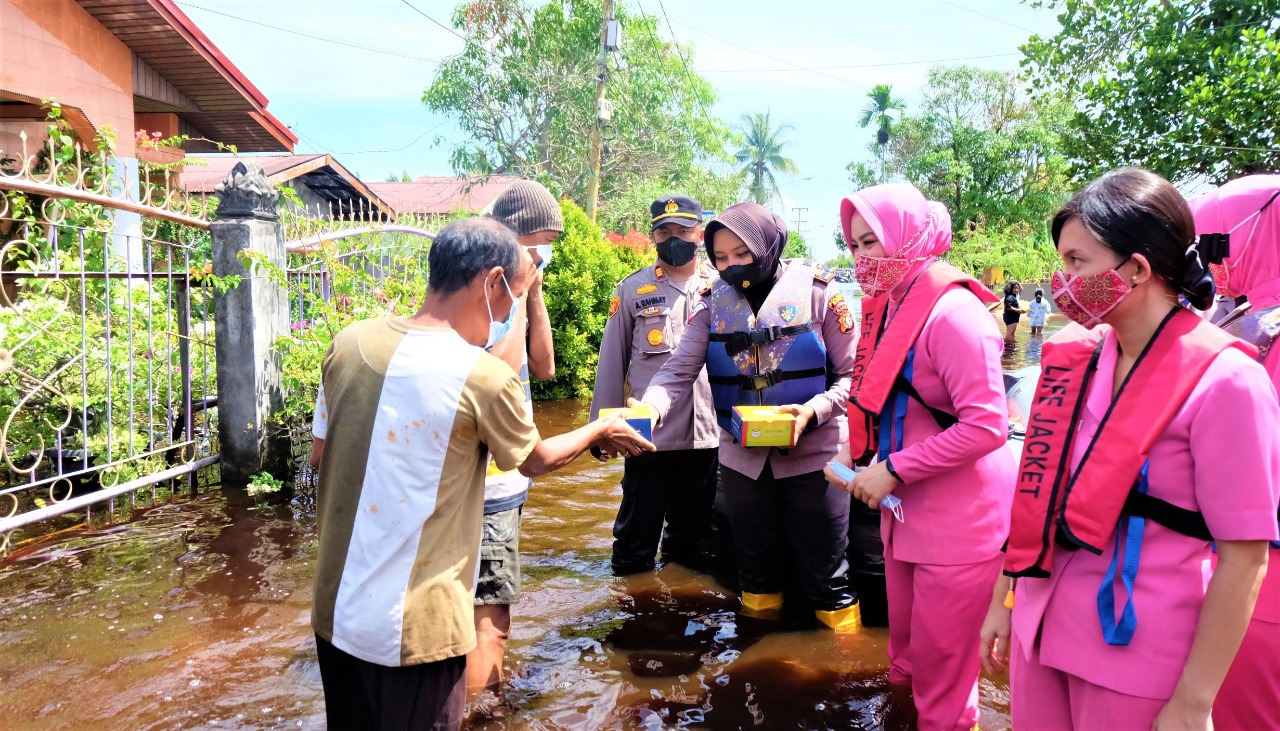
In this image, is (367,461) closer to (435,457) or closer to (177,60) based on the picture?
(435,457)

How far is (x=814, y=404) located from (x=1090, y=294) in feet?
5.74

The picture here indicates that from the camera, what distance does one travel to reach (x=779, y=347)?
3664mm

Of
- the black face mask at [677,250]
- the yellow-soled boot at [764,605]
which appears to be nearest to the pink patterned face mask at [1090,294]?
the yellow-soled boot at [764,605]

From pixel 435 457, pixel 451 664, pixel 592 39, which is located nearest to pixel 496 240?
pixel 435 457

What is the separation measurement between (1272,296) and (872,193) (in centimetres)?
118

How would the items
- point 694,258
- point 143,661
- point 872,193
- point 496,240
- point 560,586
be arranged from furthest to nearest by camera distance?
1. point 694,258
2. point 560,586
3. point 143,661
4. point 872,193
5. point 496,240

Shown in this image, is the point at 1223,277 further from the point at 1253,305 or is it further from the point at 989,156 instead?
the point at 989,156

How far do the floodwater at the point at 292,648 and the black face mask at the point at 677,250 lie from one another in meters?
1.86

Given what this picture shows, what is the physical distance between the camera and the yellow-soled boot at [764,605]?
13.0 ft

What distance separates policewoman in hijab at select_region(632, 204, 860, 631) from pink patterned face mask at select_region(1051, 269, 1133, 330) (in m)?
1.65

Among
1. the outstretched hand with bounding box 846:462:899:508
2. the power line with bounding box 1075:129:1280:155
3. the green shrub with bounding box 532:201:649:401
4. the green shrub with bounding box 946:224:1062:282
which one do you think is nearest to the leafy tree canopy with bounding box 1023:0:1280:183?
the power line with bounding box 1075:129:1280:155

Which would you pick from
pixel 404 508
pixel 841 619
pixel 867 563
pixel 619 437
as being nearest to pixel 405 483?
pixel 404 508

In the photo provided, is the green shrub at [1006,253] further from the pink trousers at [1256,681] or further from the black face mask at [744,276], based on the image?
the pink trousers at [1256,681]

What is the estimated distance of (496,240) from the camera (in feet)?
7.42
